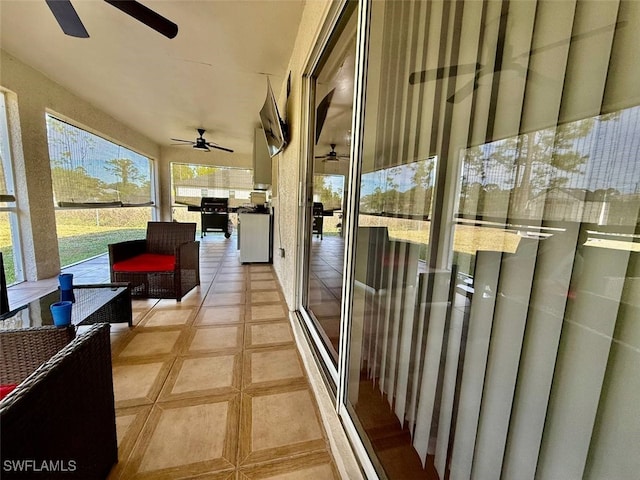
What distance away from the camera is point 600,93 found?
1.21 ft

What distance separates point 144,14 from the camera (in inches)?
67.3

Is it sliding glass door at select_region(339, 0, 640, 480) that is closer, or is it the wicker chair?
sliding glass door at select_region(339, 0, 640, 480)

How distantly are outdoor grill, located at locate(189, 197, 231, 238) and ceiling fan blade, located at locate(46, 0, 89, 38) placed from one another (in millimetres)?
5089

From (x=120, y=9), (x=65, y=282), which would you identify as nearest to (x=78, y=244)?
(x=65, y=282)

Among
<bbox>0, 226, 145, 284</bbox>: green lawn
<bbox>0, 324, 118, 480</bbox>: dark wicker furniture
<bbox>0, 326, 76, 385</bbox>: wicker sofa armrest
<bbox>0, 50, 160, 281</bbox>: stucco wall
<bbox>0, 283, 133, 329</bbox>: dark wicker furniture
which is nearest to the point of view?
<bbox>0, 324, 118, 480</bbox>: dark wicker furniture

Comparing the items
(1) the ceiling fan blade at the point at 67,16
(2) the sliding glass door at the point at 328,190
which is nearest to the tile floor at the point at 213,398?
(2) the sliding glass door at the point at 328,190

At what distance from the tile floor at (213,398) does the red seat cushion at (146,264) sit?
0.34 meters

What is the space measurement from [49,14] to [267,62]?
186 centimetres

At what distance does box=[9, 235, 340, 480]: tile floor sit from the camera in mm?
1056

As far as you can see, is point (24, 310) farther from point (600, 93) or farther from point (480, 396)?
point (600, 93)

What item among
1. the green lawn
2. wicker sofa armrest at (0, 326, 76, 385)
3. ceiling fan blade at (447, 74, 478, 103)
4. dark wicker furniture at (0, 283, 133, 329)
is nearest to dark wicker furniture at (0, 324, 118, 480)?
wicker sofa armrest at (0, 326, 76, 385)

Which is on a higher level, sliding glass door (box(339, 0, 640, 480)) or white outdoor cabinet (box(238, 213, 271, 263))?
sliding glass door (box(339, 0, 640, 480))

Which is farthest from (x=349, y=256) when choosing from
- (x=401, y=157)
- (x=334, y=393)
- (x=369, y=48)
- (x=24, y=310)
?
(x=24, y=310)

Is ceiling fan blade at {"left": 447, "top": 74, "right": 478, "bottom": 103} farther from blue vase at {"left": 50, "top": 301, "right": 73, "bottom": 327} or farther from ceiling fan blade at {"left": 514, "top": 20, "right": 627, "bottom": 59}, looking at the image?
blue vase at {"left": 50, "top": 301, "right": 73, "bottom": 327}
